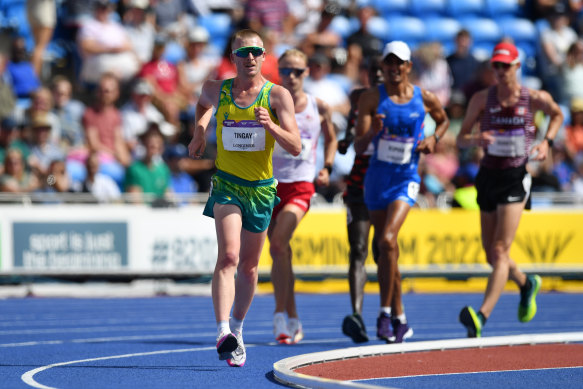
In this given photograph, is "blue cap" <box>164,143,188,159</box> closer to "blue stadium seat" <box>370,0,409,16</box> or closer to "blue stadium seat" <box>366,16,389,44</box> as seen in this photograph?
"blue stadium seat" <box>366,16,389,44</box>

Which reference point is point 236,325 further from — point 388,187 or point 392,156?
point 392,156

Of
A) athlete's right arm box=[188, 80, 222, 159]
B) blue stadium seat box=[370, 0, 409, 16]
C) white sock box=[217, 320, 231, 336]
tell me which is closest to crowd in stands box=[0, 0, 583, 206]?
blue stadium seat box=[370, 0, 409, 16]

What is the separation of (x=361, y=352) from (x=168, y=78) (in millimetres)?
11614

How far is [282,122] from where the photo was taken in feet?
26.0

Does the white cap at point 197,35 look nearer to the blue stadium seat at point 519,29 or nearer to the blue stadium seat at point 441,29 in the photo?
the blue stadium seat at point 441,29

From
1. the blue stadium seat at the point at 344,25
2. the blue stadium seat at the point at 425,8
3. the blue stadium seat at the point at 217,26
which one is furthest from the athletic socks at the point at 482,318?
the blue stadium seat at the point at 425,8

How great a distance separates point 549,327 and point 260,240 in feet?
15.6

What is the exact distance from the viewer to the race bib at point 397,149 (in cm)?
999

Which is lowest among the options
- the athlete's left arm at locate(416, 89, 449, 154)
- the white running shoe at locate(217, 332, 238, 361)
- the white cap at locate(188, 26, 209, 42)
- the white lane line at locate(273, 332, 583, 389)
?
the white lane line at locate(273, 332, 583, 389)

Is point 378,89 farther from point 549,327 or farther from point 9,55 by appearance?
point 9,55

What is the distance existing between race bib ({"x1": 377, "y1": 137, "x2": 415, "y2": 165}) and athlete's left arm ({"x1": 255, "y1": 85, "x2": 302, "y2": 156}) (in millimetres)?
2206

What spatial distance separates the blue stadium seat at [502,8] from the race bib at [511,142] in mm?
16065

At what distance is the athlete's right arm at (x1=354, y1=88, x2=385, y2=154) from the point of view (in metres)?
9.97

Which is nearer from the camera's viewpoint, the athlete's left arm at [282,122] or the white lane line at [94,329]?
the athlete's left arm at [282,122]
